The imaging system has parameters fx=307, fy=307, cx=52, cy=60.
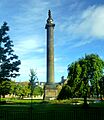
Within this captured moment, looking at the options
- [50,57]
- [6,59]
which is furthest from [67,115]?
[50,57]

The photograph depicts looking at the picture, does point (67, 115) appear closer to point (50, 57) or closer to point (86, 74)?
point (86, 74)

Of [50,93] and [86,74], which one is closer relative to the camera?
[86,74]

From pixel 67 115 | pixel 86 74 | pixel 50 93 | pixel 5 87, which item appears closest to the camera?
pixel 67 115

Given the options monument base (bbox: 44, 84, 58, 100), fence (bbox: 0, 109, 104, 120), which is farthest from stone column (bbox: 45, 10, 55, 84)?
fence (bbox: 0, 109, 104, 120)

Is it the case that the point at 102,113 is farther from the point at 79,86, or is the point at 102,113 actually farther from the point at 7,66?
the point at 79,86

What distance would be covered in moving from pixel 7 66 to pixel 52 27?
47988 mm

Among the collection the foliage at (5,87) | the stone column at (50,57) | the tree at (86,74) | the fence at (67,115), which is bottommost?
the fence at (67,115)

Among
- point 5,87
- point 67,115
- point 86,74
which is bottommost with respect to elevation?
point 67,115

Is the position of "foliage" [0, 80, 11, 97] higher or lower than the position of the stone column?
lower

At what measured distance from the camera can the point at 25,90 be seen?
115062mm

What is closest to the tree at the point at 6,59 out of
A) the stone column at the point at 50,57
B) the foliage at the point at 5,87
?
the foliage at the point at 5,87

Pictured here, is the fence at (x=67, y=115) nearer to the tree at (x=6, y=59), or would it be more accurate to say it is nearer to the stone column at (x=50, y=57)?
the tree at (x=6, y=59)

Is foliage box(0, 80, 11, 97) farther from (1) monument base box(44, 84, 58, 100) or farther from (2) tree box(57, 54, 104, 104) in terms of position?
(1) monument base box(44, 84, 58, 100)

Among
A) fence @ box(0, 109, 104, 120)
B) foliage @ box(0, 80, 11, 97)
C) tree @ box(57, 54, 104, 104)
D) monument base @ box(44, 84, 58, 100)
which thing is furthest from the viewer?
monument base @ box(44, 84, 58, 100)
